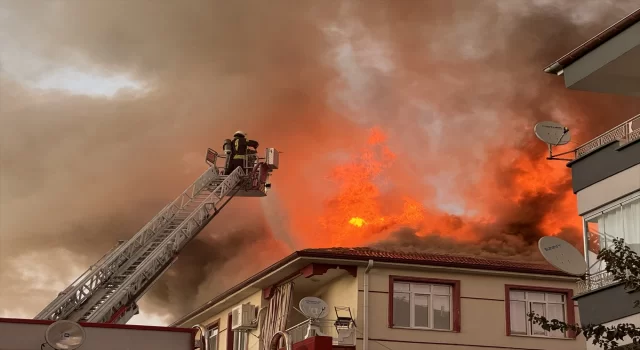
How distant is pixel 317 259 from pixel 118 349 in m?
7.98

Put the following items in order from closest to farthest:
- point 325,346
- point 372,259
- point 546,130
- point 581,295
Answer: point 581,295
point 546,130
point 325,346
point 372,259

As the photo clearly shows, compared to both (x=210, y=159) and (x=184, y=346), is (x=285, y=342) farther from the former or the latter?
(x=210, y=159)

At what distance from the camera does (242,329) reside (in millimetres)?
35969

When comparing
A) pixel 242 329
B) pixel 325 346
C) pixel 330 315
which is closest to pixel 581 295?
pixel 325 346

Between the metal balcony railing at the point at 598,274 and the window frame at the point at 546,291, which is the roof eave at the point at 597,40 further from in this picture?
the window frame at the point at 546,291

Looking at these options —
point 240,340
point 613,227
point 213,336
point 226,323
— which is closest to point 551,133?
point 613,227

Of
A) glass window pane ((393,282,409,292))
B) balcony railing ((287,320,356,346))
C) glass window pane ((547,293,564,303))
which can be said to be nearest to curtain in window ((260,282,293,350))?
balcony railing ((287,320,356,346))

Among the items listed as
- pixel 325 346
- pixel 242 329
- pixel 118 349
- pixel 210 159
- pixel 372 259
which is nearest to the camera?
pixel 118 349

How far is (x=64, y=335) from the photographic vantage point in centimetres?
2377

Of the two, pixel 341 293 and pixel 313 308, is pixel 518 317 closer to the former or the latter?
pixel 341 293

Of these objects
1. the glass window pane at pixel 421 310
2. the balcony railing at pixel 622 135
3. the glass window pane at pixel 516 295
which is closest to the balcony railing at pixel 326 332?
the glass window pane at pixel 421 310

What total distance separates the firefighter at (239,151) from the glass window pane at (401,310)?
47.7 ft

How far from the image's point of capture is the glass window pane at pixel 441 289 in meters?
31.5

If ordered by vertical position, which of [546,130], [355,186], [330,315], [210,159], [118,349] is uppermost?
[355,186]
